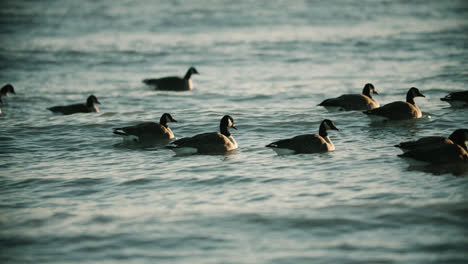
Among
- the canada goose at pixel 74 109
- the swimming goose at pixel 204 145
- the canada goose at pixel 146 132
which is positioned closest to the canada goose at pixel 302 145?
the swimming goose at pixel 204 145

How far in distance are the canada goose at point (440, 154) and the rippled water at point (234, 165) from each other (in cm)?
27

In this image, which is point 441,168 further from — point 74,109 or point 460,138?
point 74,109

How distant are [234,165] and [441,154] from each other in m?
3.85

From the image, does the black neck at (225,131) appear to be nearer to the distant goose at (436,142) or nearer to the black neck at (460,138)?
the distant goose at (436,142)

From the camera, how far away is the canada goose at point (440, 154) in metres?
9.78

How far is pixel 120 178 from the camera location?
10.1 m

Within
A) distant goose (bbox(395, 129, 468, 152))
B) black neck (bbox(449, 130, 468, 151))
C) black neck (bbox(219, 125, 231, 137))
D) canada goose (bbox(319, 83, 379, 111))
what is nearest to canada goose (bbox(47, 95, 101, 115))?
black neck (bbox(219, 125, 231, 137))

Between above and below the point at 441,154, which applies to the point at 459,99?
above

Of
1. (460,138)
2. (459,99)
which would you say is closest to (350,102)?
(459,99)

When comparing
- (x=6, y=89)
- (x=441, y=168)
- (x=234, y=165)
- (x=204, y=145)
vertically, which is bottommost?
(x=441, y=168)

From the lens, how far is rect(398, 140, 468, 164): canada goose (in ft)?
32.1

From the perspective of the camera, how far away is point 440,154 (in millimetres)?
9797

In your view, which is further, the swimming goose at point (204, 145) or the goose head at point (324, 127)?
the goose head at point (324, 127)

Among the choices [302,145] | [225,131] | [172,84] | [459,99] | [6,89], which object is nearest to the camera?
[302,145]
